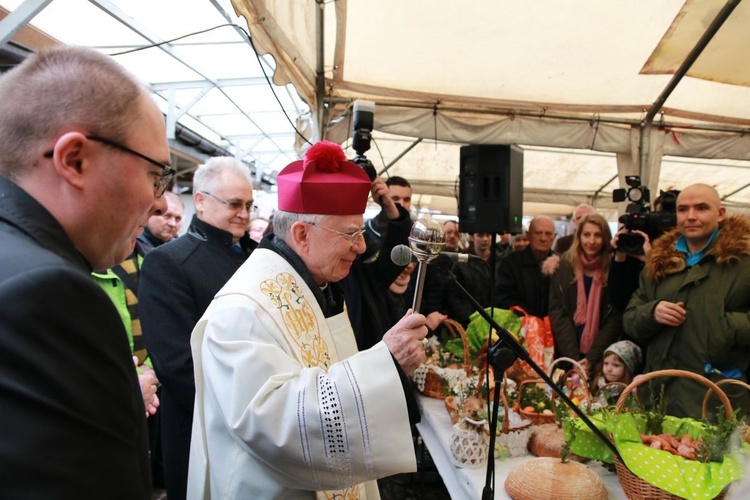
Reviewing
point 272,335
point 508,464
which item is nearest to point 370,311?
point 508,464

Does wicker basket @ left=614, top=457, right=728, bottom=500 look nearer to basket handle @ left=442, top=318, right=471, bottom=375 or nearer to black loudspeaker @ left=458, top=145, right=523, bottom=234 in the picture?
basket handle @ left=442, top=318, right=471, bottom=375

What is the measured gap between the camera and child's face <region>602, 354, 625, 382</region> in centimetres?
269

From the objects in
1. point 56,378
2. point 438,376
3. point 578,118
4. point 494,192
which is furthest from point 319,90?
point 56,378

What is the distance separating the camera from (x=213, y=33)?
5.61 meters

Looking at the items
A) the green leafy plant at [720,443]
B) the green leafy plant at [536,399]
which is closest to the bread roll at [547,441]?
the green leafy plant at [536,399]

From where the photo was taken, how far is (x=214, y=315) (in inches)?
47.3

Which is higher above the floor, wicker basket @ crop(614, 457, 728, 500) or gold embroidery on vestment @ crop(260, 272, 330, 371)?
gold embroidery on vestment @ crop(260, 272, 330, 371)

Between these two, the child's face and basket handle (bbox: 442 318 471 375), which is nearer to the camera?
basket handle (bbox: 442 318 471 375)

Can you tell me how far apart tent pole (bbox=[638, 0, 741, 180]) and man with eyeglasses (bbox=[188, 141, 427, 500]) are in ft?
10.1

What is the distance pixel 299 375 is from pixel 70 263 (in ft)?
1.87

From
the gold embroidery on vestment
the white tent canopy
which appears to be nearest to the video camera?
the white tent canopy

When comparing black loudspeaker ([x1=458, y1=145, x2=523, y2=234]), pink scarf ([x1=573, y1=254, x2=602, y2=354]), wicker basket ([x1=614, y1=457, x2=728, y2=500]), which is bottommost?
wicker basket ([x1=614, y1=457, x2=728, y2=500])

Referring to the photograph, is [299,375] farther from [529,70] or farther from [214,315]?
[529,70]

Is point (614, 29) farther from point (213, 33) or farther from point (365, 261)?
point (213, 33)
